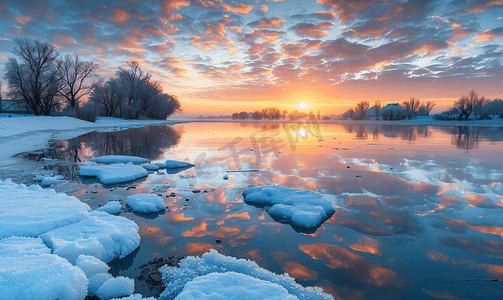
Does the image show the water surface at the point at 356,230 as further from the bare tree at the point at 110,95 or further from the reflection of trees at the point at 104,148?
the bare tree at the point at 110,95

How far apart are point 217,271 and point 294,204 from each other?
7.84 feet

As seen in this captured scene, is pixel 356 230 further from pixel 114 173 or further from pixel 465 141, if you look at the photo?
pixel 465 141

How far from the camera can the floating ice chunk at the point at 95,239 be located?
2.94 metres

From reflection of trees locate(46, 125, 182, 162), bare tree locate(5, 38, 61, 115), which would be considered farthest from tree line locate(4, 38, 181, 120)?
reflection of trees locate(46, 125, 182, 162)

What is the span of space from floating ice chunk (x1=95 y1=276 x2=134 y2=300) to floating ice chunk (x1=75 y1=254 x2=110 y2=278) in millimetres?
363

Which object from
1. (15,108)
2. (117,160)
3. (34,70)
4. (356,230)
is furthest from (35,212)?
(15,108)

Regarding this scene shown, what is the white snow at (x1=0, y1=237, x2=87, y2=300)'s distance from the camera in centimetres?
218

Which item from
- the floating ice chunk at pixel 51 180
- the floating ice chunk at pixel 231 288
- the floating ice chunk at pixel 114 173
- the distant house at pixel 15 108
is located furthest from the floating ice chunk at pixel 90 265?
the distant house at pixel 15 108

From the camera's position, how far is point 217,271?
9.25 ft

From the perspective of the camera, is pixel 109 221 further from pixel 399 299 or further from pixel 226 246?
pixel 399 299

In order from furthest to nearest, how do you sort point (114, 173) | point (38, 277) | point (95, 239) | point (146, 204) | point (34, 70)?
point (34, 70)
point (114, 173)
point (146, 204)
point (95, 239)
point (38, 277)

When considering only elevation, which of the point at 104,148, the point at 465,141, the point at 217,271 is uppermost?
the point at 465,141

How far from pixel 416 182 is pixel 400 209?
239 centimetres

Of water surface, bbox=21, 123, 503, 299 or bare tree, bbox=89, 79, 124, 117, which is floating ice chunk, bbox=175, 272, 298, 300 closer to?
water surface, bbox=21, 123, 503, 299
